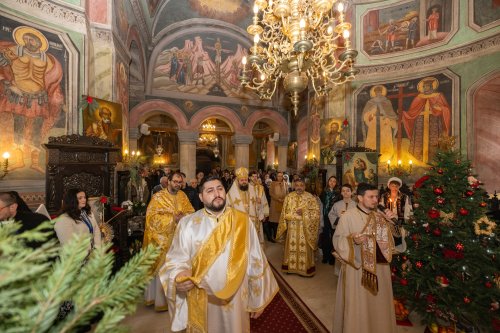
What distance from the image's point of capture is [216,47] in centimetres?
1523

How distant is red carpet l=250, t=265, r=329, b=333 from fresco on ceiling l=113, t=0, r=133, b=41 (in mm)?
9523

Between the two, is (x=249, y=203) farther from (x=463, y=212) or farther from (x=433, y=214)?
(x=463, y=212)

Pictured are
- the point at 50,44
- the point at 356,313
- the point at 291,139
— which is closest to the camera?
the point at 356,313

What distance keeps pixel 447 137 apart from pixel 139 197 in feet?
38.7

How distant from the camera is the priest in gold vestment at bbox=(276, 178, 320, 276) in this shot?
5605 millimetres

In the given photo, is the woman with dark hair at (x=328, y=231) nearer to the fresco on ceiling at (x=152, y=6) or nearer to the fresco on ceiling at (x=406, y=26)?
the fresco on ceiling at (x=406, y=26)

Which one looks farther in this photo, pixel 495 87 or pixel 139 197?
pixel 139 197

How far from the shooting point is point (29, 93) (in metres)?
5.65

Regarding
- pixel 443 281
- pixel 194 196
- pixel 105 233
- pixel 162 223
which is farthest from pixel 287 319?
pixel 194 196

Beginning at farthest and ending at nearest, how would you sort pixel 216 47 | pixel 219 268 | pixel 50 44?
1. pixel 216 47
2. pixel 50 44
3. pixel 219 268

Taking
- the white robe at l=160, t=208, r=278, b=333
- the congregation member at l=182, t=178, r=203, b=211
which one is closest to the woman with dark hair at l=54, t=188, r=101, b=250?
the white robe at l=160, t=208, r=278, b=333

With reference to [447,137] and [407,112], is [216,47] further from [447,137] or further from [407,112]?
[447,137]

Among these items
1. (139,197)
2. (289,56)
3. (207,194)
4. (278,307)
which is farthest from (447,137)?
(139,197)

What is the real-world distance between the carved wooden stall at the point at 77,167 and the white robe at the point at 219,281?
4008mm
